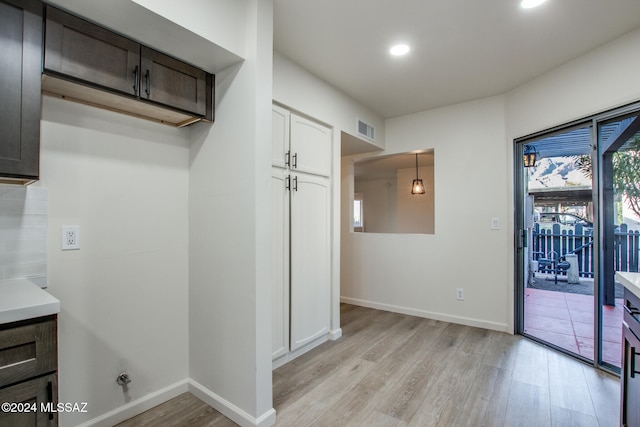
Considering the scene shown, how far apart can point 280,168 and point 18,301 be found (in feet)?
5.87

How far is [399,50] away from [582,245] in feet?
7.49

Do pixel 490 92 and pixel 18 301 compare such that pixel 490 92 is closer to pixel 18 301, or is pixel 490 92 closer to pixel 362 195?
pixel 18 301

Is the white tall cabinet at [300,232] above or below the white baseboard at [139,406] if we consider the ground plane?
above

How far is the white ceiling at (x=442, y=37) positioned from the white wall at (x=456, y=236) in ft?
1.90

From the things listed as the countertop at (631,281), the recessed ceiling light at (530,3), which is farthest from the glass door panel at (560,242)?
the countertop at (631,281)

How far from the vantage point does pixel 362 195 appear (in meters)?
8.71

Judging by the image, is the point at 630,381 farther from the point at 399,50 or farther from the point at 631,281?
the point at 399,50

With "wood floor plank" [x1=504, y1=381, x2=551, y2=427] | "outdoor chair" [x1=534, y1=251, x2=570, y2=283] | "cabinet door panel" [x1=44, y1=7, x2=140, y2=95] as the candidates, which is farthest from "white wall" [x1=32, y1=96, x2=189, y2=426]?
"outdoor chair" [x1=534, y1=251, x2=570, y2=283]

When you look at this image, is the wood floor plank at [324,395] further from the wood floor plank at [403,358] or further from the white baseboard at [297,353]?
the white baseboard at [297,353]

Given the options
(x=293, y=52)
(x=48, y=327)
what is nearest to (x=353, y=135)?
(x=293, y=52)

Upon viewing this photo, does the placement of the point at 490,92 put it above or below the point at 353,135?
above

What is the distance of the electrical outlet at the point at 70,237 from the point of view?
5.53 ft

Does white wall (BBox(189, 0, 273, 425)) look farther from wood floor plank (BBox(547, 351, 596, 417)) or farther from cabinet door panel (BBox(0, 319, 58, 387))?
wood floor plank (BBox(547, 351, 596, 417))

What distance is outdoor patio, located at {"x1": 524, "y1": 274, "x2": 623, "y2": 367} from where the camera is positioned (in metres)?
2.51
